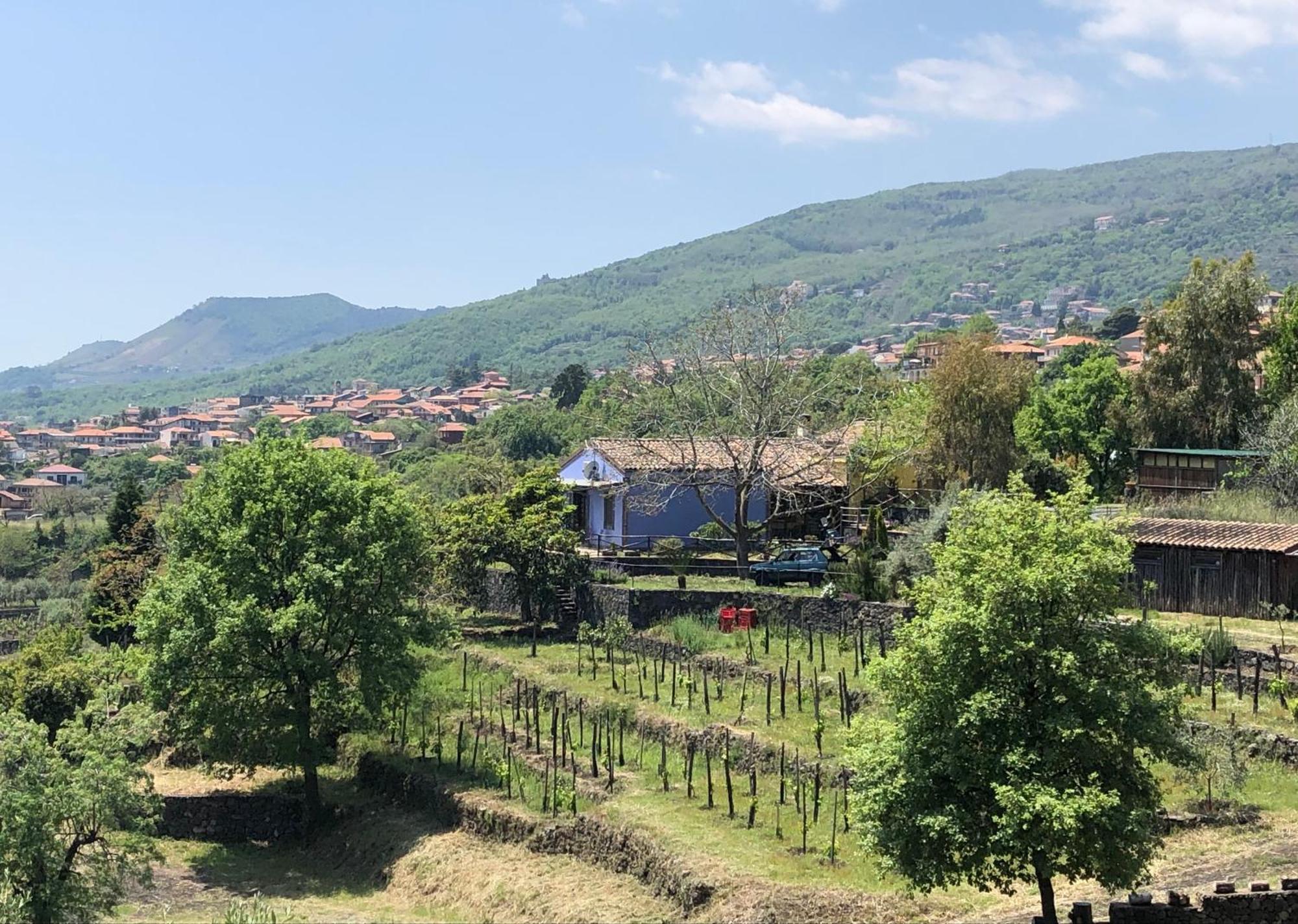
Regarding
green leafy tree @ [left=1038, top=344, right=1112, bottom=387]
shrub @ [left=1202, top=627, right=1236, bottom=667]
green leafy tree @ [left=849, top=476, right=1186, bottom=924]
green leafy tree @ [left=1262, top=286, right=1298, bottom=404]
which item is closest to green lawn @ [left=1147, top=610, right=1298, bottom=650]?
shrub @ [left=1202, top=627, right=1236, bottom=667]

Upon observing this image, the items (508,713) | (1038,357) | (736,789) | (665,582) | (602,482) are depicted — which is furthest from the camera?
(1038,357)

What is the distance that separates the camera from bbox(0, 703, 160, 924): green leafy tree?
20156 mm

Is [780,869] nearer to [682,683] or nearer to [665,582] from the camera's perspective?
[682,683]

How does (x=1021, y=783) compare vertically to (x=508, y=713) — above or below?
above

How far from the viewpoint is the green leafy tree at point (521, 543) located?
125 ft

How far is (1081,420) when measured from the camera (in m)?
57.2

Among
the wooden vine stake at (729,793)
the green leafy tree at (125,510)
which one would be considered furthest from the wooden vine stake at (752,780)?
the green leafy tree at (125,510)

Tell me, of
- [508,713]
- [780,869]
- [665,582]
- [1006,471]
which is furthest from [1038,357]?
[780,869]

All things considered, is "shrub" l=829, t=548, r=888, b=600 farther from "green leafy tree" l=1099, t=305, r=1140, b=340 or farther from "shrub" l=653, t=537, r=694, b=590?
"green leafy tree" l=1099, t=305, r=1140, b=340

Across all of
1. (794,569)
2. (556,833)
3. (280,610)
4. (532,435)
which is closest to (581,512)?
(794,569)

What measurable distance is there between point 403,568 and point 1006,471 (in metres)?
23.4

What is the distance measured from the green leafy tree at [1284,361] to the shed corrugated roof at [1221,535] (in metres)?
16.9

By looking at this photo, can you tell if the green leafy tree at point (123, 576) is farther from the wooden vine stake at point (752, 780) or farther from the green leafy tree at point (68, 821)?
the wooden vine stake at point (752, 780)

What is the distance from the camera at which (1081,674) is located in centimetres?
1617
